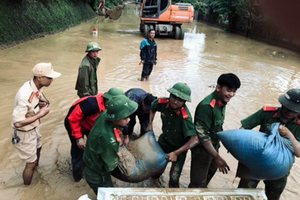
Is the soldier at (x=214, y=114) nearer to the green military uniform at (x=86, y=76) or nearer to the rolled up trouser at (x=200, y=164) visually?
the rolled up trouser at (x=200, y=164)

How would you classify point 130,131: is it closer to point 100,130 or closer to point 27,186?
point 27,186

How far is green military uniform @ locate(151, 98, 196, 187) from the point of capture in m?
2.55

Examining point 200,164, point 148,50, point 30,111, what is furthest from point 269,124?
point 148,50

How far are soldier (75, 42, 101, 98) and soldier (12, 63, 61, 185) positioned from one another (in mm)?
1231

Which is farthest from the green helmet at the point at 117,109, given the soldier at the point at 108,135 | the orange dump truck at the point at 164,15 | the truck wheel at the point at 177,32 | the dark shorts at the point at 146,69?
the truck wheel at the point at 177,32

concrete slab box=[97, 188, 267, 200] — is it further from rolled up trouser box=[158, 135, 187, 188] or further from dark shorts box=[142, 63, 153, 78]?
dark shorts box=[142, 63, 153, 78]

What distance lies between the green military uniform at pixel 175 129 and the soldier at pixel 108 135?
63 cm

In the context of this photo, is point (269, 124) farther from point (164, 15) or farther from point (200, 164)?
point (164, 15)

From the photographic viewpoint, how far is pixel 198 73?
8.62 m

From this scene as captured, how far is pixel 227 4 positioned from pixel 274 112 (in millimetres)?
20019

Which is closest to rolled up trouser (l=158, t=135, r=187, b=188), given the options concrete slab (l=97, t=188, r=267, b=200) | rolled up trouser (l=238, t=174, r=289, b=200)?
rolled up trouser (l=238, t=174, r=289, b=200)

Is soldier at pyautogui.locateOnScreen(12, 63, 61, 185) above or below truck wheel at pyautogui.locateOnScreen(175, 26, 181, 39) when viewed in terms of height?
above

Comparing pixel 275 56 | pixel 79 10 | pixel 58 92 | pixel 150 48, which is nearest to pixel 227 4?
pixel 275 56

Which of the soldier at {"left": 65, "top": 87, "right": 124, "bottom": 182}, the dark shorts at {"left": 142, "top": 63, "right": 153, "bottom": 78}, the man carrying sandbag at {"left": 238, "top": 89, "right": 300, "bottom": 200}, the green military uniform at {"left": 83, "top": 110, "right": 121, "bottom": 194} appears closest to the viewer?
the green military uniform at {"left": 83, "top": 110, "right": 121, "bottom": 194}
